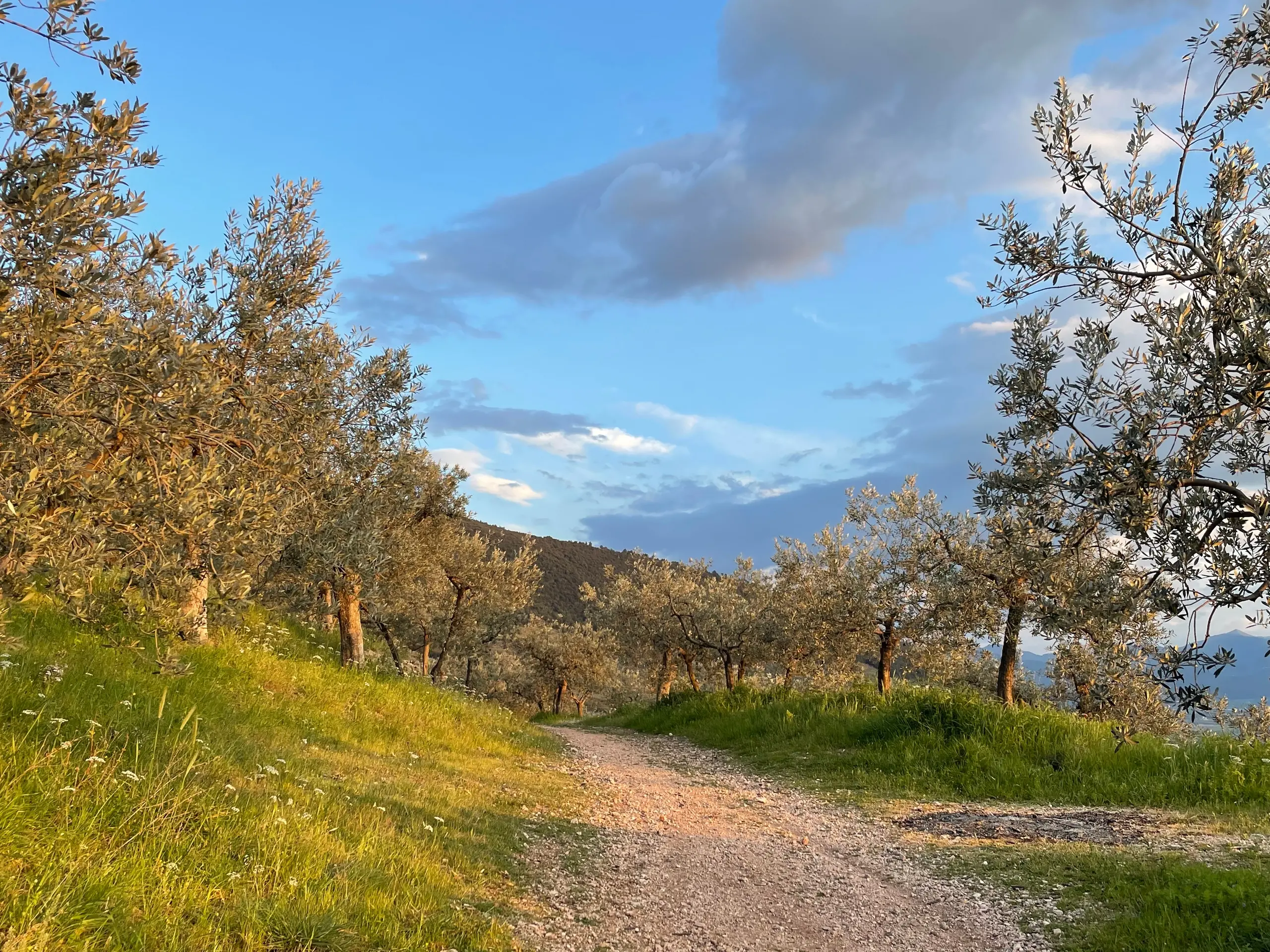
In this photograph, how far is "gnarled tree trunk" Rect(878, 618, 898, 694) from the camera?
1068 inches

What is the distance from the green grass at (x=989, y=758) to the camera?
12.2 meters

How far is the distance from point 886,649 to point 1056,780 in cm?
1425

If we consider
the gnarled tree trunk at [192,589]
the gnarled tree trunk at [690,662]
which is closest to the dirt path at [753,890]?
the gnarled tree trunk at [192,589]

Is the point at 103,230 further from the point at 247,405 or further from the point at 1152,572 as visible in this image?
the point at 1152,572

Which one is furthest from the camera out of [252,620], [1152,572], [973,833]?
[252,620]

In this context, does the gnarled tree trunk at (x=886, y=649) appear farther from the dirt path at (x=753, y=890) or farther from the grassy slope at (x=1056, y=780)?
the dirt path at (x=753, y=890)

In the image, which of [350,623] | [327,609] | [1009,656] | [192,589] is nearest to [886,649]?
[1009,656]

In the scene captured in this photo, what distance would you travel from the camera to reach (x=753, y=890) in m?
8.72

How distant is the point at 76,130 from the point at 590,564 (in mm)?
122875

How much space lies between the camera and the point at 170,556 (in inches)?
235

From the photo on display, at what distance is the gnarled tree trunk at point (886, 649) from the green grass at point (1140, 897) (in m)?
18.1

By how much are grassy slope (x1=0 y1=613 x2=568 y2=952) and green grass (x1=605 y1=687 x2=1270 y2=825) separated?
7246 millimetres

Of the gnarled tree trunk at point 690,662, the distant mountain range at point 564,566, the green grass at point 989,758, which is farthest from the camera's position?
the distant mountain range at point 564,566

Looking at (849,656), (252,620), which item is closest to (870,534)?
(849,656)
